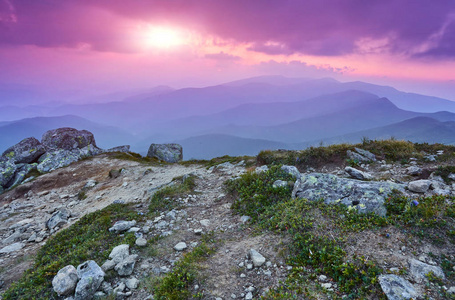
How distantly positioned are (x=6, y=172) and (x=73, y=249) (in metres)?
32.6

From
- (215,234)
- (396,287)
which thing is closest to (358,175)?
(396,287)

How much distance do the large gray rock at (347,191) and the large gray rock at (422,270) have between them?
209 cm

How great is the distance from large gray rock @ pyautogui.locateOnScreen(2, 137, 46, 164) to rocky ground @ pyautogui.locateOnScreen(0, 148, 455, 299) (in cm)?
1960

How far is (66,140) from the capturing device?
38.1m

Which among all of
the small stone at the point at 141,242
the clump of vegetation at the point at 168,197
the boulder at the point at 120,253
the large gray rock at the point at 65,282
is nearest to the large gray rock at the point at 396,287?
the small stone at the point at 141,242

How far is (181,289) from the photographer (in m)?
5.45

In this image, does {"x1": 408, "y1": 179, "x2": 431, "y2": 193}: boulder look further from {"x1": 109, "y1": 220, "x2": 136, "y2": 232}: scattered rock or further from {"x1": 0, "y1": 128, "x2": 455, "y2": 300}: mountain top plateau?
{"x1": 109, "y1": 220, "x2": 136, "y2": 232}: scattered rock

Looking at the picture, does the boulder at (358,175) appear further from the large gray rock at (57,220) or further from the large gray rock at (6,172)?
the large gray rock at (6,172)

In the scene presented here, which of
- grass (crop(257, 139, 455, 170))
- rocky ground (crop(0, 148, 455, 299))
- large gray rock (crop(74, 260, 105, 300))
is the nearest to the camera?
rocky ground (crop(0, 148, 455, 299))

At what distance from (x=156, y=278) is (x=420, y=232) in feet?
24.7

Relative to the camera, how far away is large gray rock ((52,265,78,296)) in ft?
19.4

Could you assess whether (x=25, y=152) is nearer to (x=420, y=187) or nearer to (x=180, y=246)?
(x=180, y=246)

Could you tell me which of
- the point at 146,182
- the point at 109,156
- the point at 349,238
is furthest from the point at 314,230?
the point at 109,156

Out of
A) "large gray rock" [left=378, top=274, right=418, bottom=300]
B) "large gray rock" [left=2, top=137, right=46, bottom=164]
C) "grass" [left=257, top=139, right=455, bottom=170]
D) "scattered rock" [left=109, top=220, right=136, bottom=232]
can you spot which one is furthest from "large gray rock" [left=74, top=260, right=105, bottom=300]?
"large gray rock" [left=2, top=137, right=46, bottom=164]
